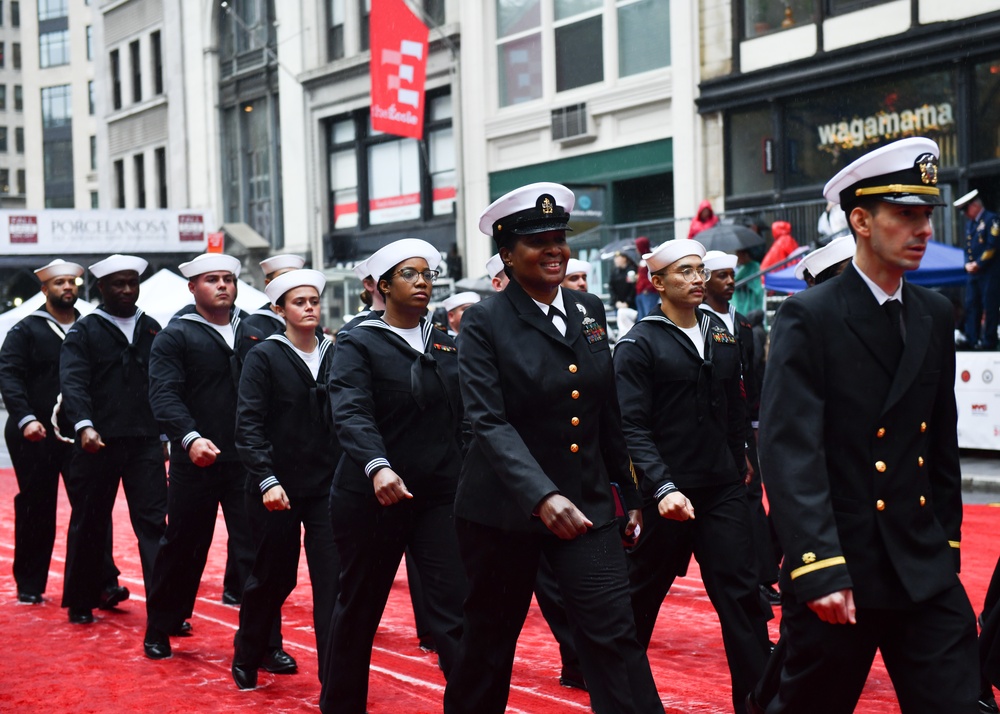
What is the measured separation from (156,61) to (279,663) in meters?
37.7

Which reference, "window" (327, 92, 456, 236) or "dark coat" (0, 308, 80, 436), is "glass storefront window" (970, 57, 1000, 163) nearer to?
A: "window" (327, 92, 456, 236)

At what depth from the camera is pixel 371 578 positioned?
18.8 feet

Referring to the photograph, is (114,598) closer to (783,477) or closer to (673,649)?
(673,649)

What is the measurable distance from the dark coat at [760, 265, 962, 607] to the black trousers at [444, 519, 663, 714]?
2.66 ft

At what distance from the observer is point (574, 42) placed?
25.5m

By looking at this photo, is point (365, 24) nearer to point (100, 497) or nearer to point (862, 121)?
point (862, 121)

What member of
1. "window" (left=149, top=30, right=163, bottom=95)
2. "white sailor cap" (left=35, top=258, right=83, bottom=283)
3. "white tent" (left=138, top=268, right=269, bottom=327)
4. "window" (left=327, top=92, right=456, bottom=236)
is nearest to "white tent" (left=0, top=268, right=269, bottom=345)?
"white tent" (left=138, top=268, right=269, bottom=327)

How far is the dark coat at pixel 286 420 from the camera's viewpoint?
6.70m

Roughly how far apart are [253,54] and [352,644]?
106 ft

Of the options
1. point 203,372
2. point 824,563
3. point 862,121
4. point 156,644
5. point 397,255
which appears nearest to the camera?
point 824,563

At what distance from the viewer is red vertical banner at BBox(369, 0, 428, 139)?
25.4 meters

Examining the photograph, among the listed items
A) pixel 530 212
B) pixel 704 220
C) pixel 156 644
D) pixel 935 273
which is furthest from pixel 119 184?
pixel 530 212

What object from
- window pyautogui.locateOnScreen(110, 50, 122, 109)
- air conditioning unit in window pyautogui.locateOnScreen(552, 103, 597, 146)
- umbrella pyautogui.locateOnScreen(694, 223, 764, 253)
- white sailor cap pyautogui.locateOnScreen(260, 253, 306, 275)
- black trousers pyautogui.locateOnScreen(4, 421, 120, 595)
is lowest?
black trousers pyautogui.locateOnScreen(4, 421, 120, 595)

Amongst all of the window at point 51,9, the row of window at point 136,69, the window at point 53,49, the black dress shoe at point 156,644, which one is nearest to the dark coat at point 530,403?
the black dress shoe at point 156,644
